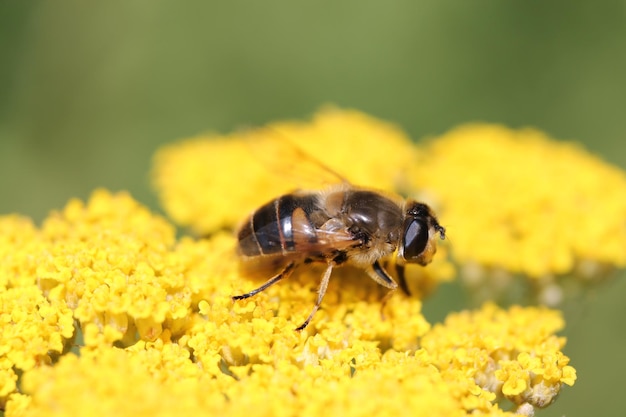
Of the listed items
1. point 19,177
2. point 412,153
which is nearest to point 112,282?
point 412,153

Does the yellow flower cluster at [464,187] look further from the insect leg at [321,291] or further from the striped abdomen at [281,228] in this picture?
the insect leg at [321,291]

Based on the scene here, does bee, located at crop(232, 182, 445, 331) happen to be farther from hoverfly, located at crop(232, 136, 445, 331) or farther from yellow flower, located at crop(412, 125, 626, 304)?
yellow flower, located at crop(412, 125, 626, 304)

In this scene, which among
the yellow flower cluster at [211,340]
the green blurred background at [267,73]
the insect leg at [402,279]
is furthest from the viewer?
the green blurred background at [267,73]

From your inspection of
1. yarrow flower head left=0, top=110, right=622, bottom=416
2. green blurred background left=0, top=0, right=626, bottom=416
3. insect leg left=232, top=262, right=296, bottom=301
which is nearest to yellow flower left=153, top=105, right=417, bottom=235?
yarrow flower head left=0, top=110, right=622, bottom=416

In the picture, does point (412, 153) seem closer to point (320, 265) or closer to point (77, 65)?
point (320, 265)

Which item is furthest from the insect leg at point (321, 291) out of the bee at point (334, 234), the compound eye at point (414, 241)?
the compound eye at point (414, 241)

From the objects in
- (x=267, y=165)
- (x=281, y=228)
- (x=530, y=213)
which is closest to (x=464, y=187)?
(x=530, y=213)
